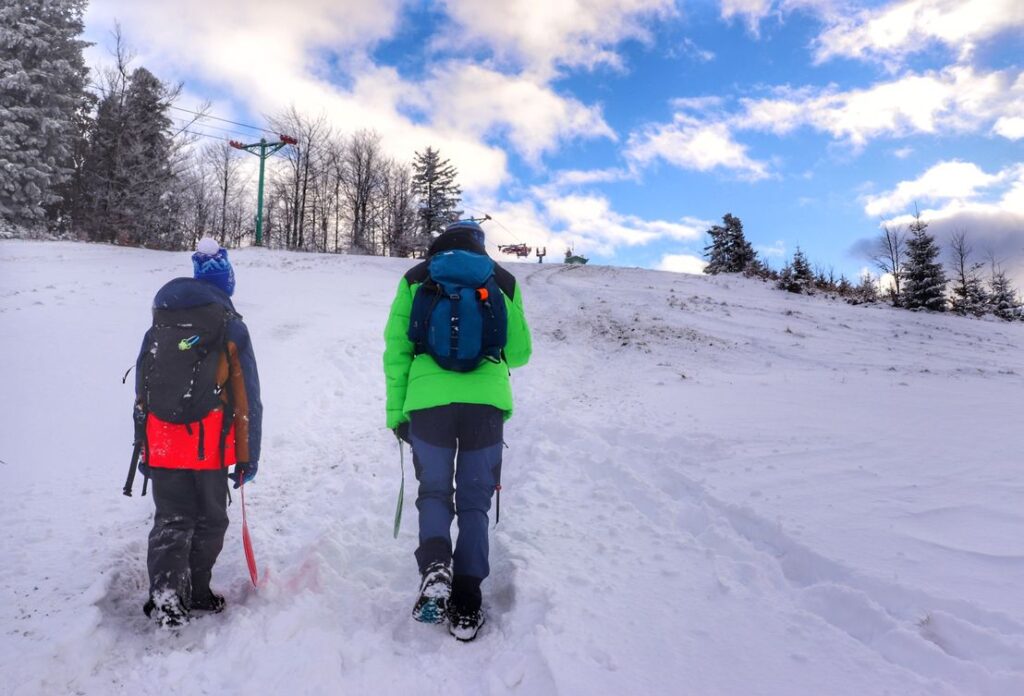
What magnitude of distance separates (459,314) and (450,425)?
60 cm

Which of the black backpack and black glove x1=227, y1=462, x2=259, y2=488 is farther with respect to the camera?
→ black glove x1=227, y1=462, x2=259, y2=488

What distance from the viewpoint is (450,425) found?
280 cm

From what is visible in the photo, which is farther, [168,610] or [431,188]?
[431,188]

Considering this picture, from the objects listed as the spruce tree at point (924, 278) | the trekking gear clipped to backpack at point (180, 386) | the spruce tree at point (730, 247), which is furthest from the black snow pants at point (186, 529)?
the spruce tree at point (730, 247)

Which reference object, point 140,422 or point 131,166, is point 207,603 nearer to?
point 140,422

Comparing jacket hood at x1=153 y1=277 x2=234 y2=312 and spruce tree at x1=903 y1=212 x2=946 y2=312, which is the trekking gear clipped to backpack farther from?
spruce tree at x1=903 y1=212 x2=946 y2=312

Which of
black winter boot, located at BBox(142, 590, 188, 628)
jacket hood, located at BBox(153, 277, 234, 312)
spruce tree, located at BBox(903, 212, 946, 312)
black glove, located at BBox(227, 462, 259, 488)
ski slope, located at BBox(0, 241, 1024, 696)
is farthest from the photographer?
spruce tree, located at BBox(903, 212, 946, 312)

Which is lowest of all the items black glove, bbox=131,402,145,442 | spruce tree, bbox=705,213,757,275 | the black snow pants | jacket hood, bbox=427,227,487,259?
the black snow pants

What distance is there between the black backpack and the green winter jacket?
36.6 inches

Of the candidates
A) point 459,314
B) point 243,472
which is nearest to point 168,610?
point 243,472

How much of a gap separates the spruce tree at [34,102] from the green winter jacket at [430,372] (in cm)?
2835

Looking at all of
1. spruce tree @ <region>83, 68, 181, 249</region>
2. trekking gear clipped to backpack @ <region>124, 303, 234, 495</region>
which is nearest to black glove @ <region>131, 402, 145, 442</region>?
trekking gear clipped to backpack @ <region>124, 303, 234, 495</region>

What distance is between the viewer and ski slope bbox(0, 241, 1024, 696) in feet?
7.49

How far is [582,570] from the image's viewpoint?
126 inches
